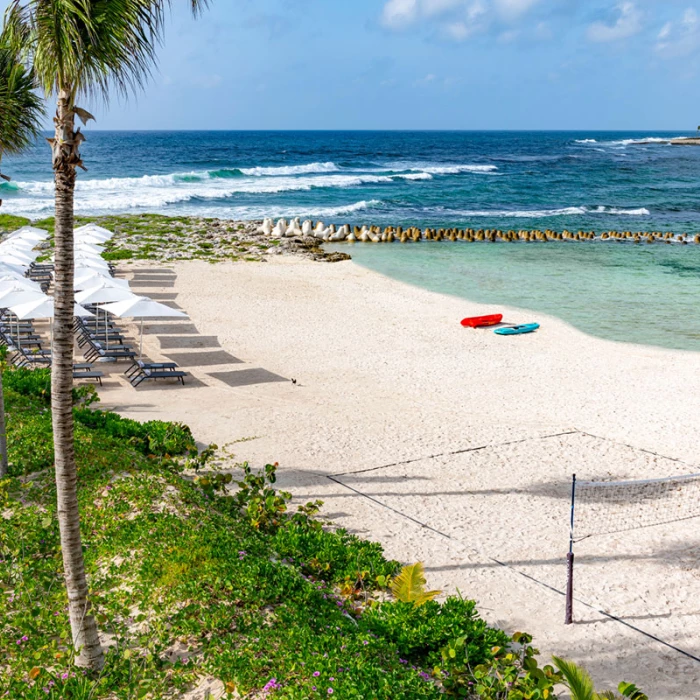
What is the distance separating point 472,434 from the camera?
15.0 meters

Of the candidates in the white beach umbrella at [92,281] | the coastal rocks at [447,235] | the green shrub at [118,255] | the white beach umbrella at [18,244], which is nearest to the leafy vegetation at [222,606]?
the white beach umbrella at [92,281]

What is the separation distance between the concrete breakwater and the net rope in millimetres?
30388

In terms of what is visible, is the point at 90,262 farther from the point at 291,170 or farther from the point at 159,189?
the point at 291,170

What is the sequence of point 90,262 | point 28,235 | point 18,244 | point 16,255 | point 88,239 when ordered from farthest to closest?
point 28,235 < point 88,239 < point 18,244 < point 16,255 < point 90,262

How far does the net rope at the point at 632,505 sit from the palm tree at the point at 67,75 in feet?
23.7

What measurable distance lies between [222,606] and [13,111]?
8465 mm

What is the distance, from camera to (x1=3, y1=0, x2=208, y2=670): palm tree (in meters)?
6.21

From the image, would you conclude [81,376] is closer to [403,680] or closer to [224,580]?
[224,580]

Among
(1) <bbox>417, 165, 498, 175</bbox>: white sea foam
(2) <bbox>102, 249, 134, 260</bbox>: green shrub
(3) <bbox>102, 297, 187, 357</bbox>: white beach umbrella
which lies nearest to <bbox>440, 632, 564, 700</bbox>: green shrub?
(3) <bbox>102, 297, 187, 357</bbox>: white beach umbrella

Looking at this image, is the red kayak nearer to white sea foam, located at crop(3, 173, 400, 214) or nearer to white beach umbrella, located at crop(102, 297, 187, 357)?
white beach umbrella, located at crop(102, 297, 187, 357)

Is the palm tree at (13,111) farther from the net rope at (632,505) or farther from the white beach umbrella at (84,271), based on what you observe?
the net rope at (632,505)

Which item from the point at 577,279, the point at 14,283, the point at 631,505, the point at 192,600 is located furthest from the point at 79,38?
the point at 577,279

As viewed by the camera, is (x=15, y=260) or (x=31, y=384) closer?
(x=31, y=384)

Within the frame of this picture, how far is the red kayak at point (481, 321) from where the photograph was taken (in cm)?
2373
